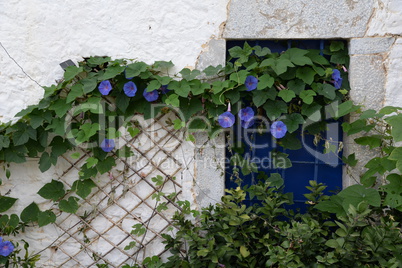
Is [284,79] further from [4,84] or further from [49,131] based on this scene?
[4,84]

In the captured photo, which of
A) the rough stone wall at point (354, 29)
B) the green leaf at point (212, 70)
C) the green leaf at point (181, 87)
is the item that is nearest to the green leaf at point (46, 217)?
the green leaf at point (181, 87)

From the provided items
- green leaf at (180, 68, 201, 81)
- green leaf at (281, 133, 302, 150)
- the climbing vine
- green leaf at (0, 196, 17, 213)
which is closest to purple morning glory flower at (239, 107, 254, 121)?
the climbing vine

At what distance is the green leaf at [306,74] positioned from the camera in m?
2.84

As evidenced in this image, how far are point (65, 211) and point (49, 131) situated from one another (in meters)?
0.60

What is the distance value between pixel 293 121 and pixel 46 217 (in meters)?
1.93

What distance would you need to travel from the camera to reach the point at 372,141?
2811 millimetres

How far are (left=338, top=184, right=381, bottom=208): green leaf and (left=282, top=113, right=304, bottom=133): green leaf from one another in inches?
21.1

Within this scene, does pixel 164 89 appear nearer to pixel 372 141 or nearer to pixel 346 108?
pixel 346 108

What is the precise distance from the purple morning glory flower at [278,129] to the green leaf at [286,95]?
186 millimetres

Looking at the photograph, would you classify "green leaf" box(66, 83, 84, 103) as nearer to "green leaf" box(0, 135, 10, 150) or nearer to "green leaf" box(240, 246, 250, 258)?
"green leaf" box(0, 135, 10, 150)

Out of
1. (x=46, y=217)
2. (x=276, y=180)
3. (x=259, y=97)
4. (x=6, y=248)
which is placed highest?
(x=259, y=97)

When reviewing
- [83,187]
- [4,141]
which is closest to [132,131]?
[83,187]

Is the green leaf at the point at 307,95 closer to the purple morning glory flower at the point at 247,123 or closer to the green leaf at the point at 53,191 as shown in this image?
the purple morning glory flower at the point at 247,123

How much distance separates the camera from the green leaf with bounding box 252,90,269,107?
9.36 ft
